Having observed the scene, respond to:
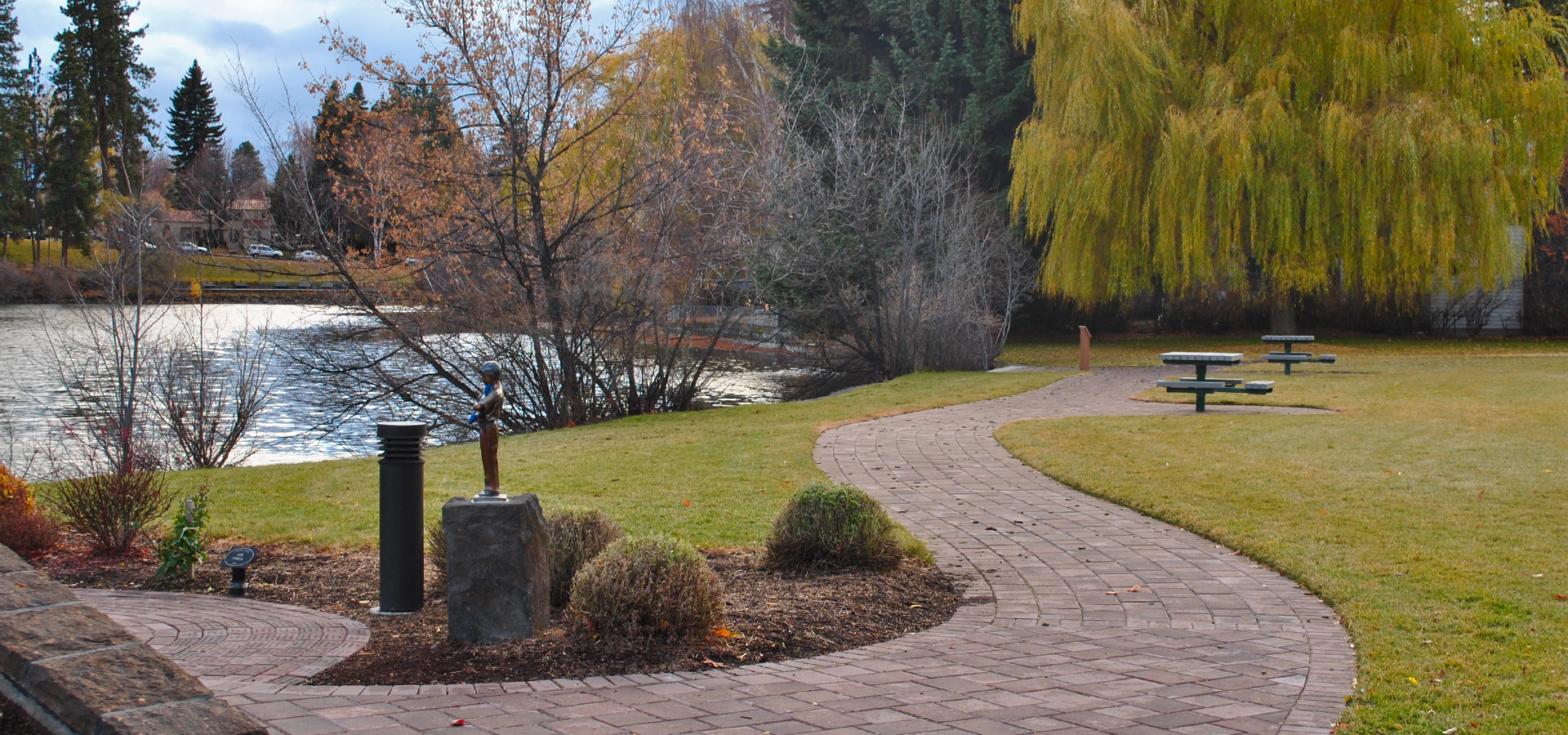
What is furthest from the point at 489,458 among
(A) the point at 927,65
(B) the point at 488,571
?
(A) the point at 927,65

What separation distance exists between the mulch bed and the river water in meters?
6.35

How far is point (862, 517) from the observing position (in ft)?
22.6

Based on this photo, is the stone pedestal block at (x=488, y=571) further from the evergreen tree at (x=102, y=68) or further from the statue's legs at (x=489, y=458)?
the evergreen tree at (x=102, y=68)

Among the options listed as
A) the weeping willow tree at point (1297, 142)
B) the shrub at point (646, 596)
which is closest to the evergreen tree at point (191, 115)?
the weeping willow tree at point (1297, 142)

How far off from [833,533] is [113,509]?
15.4ft

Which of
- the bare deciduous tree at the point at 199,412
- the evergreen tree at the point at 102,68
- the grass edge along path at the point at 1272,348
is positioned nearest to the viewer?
the bare deciduous tree at the point at 199,412

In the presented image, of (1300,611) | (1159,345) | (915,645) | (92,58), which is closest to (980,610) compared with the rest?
(915,645)

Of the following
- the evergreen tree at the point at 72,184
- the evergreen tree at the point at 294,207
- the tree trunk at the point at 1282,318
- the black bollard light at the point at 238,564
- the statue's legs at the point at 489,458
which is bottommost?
the black bollard light at the point at 238,564

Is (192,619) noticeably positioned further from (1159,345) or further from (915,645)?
(1159,345)

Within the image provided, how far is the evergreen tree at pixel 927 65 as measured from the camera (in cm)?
3147

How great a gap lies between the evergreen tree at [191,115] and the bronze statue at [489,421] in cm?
7450

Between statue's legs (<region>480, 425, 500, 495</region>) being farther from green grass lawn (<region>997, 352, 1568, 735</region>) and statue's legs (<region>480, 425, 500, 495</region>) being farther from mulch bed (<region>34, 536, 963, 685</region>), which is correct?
green grass lawn (<region>997, 352, 1568, 735</region>)

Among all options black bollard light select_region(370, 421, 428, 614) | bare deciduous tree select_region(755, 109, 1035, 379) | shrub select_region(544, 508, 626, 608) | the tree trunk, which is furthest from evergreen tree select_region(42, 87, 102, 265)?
shrub select_region(544, 508, 626, 608)

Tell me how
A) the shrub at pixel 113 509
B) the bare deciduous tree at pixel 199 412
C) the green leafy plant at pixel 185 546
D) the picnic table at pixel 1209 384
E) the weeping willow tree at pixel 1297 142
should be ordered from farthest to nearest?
the weeping willow tree at pixel 1297 142 → the picnic table at pixel 1209 384 → the bare deciduous tree at pixel 199 412 → the shrub at pixel 113 509 → the green leafy plant at pixel 185 546
